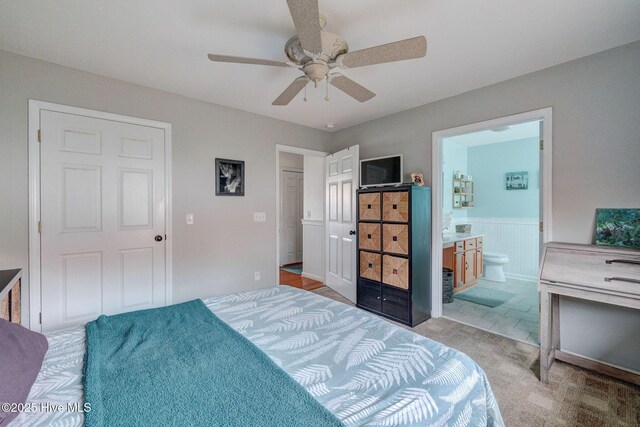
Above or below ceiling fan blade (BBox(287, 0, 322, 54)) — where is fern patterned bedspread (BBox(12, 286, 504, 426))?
below

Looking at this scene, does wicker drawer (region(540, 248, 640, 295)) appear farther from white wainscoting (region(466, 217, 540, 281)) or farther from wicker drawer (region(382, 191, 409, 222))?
white wainscoting (region(466, 217, 540, 281))

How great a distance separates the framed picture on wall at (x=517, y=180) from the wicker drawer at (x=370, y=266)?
10.5 feet

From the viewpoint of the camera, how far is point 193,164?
3.06m

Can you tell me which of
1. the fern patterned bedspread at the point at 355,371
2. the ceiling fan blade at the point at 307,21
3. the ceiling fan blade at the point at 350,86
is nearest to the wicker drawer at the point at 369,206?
the ceiling fan blade at the point at 350,86

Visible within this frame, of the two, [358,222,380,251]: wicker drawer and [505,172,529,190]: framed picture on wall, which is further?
[505,172,529,190]: framed picture on wall

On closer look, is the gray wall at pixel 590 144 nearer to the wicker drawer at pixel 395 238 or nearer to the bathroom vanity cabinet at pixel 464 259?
the wicker drawer at pixel 395 238

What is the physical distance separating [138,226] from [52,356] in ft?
5.73

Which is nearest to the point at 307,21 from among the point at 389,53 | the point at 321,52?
the point at 321,52

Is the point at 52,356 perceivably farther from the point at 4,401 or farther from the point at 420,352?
the point at 420,352

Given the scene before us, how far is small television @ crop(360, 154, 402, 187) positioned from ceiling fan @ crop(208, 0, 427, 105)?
54.7 inches

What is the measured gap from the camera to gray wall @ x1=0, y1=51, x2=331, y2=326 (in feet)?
7.22

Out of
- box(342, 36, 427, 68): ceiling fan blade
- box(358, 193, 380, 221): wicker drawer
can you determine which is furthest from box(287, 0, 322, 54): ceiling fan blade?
box(358, 193, 380, 221): wicker drawer

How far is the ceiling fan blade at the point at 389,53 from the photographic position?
1.43 meters

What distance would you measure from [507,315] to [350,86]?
310cm
